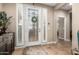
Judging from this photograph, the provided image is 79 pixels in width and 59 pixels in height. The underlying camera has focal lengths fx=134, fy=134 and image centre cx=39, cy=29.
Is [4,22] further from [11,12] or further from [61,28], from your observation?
[61,28]

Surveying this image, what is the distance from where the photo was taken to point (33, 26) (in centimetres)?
236

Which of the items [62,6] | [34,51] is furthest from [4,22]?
[62,6]

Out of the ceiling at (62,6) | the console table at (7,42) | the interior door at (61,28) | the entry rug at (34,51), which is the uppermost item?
the ceiling at (62,6)

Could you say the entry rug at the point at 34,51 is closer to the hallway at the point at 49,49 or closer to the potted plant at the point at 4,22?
the hallway at the point at 49,49

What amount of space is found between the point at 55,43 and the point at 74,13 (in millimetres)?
608

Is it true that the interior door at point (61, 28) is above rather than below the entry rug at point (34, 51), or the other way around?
above

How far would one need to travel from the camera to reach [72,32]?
7.48 feet

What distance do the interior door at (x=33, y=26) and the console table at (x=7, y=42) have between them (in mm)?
243

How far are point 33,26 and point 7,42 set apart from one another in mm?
521

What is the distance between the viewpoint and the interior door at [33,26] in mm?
2303

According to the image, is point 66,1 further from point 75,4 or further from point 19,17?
point 19,17

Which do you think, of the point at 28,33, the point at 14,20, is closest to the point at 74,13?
the point at 28,33

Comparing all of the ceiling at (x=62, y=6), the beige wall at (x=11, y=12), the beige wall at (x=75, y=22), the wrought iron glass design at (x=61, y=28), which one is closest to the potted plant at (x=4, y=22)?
the beige wall at (x=11, y=12)

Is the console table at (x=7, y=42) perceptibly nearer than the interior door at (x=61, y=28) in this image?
Yes
